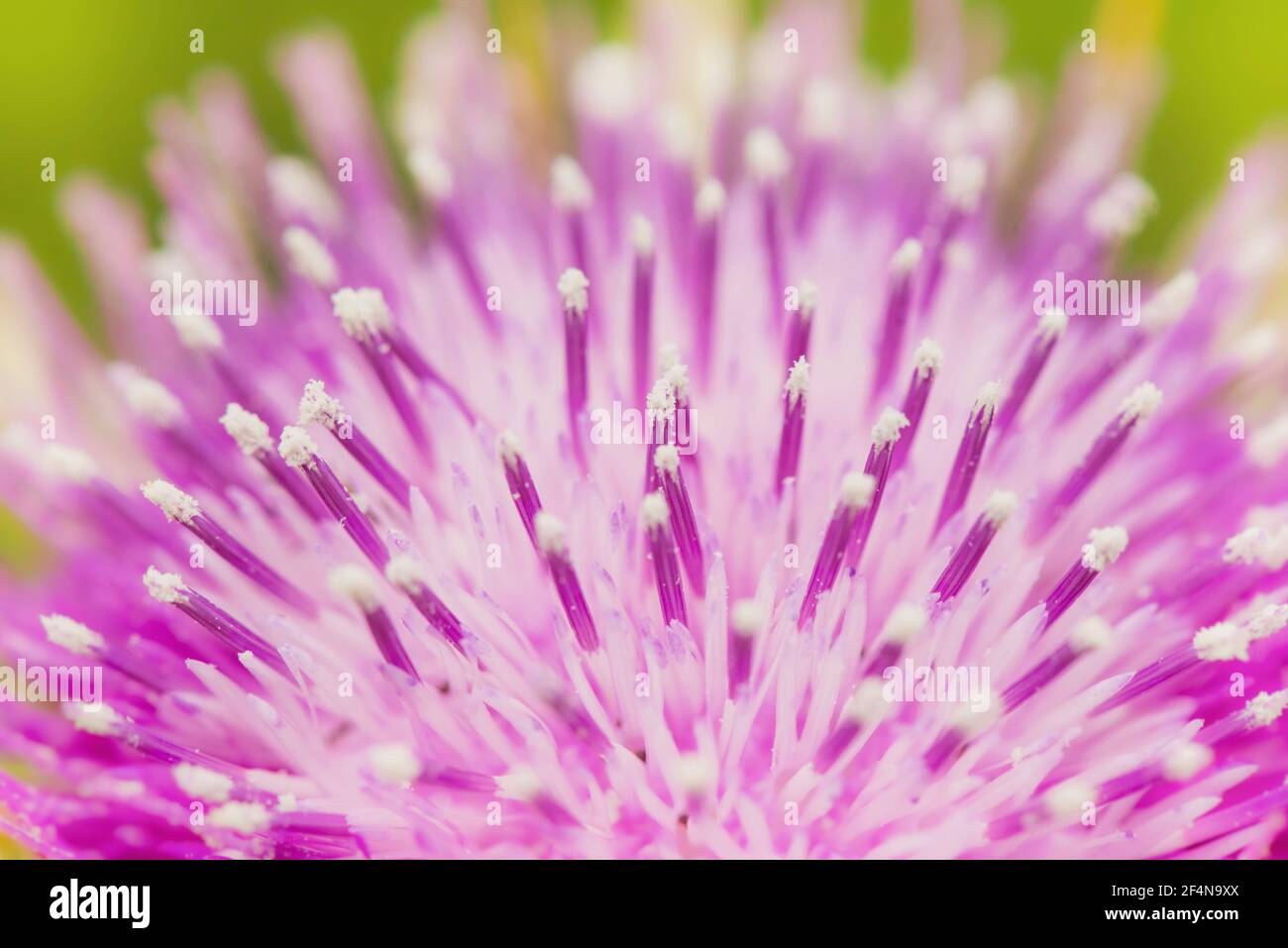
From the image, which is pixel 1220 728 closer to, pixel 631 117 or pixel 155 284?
pixel 631 117

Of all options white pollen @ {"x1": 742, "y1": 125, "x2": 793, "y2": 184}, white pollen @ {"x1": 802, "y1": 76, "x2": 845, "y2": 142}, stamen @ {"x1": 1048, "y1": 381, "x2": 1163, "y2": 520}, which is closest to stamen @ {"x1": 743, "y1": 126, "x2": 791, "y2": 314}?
white pollen @ {"x1": 742, "y1": 125, "x2": 793, "y2": 184}

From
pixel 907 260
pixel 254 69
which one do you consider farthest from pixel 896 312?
pixel 254 69

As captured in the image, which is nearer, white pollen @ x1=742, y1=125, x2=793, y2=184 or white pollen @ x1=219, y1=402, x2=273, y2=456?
white pollen @ x1=219, y1=402, x2=273, y2=456

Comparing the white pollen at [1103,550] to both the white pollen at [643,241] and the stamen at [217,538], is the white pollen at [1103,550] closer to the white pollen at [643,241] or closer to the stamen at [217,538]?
the white pollen at [643,241]

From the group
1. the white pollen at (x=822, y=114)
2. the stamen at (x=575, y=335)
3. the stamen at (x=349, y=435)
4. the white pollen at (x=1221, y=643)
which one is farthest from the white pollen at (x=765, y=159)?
the white pollen at (x=1221, y=643)

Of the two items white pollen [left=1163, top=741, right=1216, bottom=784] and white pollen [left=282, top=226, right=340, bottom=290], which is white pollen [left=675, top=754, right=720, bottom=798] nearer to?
white pollen [left=1163, top=741, right=1216, bottom=784]

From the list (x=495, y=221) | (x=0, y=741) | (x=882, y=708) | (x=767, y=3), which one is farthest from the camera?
(x=767, y=3)
